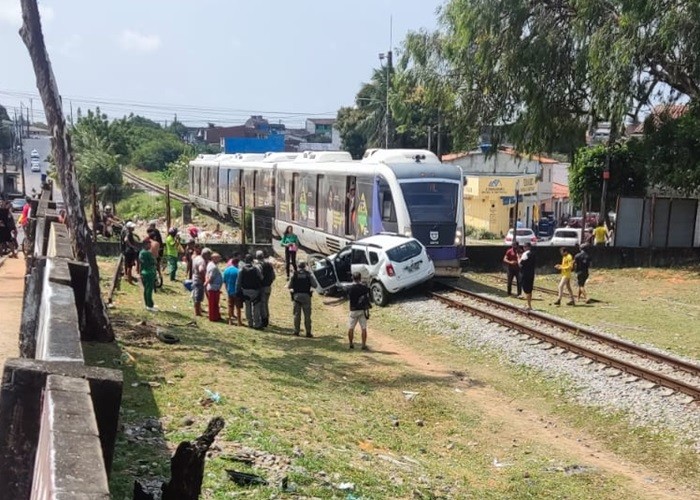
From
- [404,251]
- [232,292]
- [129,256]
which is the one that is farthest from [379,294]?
[129,256]

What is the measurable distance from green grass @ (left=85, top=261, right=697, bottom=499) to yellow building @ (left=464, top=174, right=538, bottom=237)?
102 ft

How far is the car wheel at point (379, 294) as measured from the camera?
2002cm

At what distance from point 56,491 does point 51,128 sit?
33.0 feet

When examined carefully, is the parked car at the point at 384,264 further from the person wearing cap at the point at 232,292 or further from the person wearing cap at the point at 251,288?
the person wearing cap at the point at 232,292

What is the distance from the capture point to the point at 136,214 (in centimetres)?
4922

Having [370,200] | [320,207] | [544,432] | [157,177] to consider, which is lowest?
[544,432]

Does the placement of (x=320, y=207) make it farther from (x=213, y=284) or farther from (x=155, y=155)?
(x=155, y=155)

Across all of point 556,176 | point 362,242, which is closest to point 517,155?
point 362,242

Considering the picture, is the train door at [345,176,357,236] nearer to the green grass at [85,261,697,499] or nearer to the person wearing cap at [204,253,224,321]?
the person wearing cap at [204,253,224,321]

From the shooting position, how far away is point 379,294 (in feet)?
66.0

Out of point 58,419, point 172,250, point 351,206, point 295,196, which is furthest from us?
point 295,196

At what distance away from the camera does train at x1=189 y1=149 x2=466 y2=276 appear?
2114 centimetres

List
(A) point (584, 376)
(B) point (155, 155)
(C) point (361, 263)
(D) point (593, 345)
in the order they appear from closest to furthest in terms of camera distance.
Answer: (A) point (584, 376), (D) point (593, 345), (C) point (361, 263), (B) point (155, 155)

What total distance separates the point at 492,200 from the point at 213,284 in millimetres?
32572
